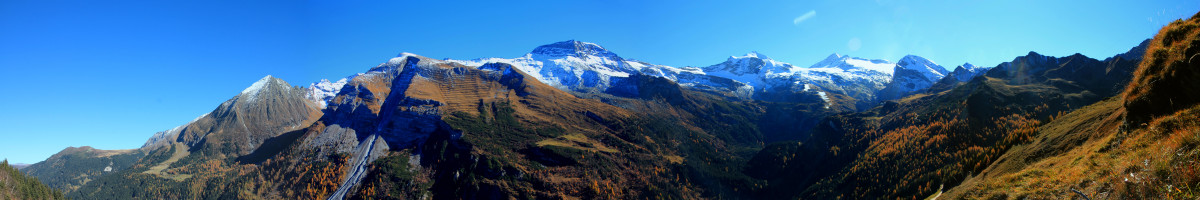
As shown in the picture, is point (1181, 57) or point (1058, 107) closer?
point (1181, 57)

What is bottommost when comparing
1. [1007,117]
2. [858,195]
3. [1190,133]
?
[858,195]

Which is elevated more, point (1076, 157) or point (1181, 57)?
point (1181, 57)

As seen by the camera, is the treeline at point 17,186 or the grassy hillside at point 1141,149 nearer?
the grassy hillside at point 1141,149

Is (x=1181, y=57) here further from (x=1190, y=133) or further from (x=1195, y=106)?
(x=1190, y=133)

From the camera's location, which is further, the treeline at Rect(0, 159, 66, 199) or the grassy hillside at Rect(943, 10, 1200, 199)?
the treeline at Rect(0, 159, 66, 199)

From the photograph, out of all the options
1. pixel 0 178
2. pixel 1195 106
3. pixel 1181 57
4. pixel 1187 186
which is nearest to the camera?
pixel 1187 186

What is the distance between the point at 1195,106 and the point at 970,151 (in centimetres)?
18763

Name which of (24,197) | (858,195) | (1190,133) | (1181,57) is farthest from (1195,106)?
(24,197)

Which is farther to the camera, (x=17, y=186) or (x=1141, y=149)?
(x=17, y=186)

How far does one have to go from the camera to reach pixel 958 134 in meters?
189

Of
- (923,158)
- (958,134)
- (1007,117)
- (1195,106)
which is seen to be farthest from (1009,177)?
(1007,117)

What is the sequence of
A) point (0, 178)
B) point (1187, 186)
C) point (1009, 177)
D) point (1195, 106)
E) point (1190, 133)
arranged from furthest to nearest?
point (0, 178) → point (1009, 177) → point (1195, 106) → point (1190, 133) → point (1187, 186)

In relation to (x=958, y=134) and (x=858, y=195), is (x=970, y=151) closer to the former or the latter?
(x=958, y=134)

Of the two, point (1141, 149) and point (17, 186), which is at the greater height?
point (17, 186)
